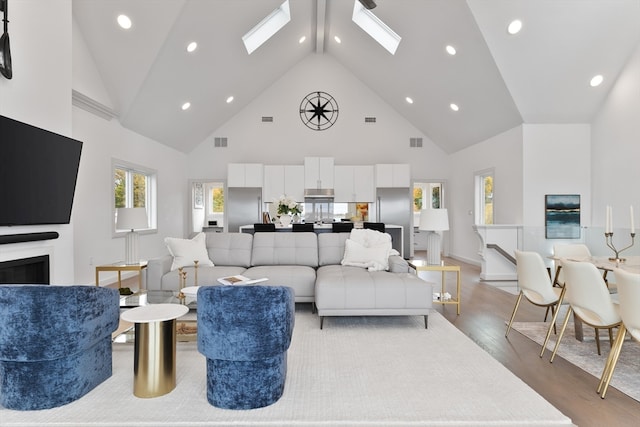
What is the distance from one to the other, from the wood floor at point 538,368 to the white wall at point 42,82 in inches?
154

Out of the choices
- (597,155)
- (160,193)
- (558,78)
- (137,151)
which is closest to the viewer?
(558,78)

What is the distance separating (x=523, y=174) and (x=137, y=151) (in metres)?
6.68

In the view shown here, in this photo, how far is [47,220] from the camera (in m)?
3.46

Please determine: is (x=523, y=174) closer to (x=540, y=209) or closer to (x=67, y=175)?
(x=540, y=209)

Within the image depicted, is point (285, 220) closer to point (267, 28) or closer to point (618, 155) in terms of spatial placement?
point (267, 28)

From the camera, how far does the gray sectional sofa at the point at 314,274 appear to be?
355 centimetres

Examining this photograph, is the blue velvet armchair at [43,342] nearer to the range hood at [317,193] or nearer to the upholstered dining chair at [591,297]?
the upholstered dining chair at [591,297]

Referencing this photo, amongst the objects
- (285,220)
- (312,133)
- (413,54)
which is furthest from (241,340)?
(312,133)

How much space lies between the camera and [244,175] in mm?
9039

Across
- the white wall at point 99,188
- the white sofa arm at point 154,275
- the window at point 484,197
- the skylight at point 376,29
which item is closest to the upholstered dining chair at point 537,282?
the white sofa arm at point 154,275

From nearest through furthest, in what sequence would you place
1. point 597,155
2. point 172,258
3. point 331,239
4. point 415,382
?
point 415,382, point 172,258, point 331,239, point 597,155

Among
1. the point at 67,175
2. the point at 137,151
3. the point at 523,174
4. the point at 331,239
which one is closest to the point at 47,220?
the point at 67,175

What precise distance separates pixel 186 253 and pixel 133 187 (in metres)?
3.49

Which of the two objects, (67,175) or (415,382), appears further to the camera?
(67,175)
